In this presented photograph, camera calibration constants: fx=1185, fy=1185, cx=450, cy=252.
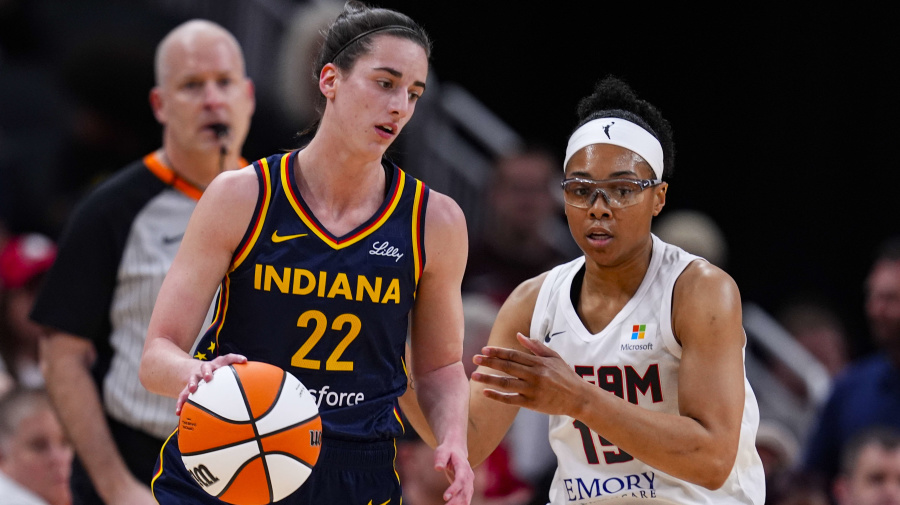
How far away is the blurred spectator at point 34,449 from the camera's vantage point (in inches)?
235

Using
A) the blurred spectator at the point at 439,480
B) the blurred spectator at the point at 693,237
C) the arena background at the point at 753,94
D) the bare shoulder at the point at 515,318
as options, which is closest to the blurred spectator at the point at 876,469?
the blurred spectator at the point at 439,480

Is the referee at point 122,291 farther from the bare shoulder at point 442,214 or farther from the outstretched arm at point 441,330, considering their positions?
the bare shoulder at point 442,214

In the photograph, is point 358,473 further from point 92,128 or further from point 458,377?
point 92,128

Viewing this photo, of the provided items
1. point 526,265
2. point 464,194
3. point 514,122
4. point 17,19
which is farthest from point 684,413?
point 17,19

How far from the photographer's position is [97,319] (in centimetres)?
480

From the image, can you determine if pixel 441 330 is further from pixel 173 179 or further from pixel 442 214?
pixel 173 179

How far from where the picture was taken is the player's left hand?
11.4 feet

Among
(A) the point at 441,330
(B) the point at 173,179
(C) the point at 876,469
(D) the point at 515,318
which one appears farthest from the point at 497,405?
(C) the point at 876,469

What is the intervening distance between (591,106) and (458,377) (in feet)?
3.67

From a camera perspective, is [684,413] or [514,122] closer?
[684,413]

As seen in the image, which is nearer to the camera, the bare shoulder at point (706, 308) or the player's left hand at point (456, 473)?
the player's left hand at point (456, 473)

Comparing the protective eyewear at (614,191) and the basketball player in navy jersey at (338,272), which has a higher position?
the protective eyewear at (614,191)

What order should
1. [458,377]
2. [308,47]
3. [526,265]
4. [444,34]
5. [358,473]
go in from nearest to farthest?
1. [358,473]
2. [458,377]
3. [526,265]
4. [308,47]
5. [444,34]

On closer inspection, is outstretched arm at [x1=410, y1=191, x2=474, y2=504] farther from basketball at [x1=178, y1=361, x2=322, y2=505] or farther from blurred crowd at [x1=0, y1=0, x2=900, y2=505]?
blurred crowd at [x1=0, y1=0, x2=900, y2=505]
